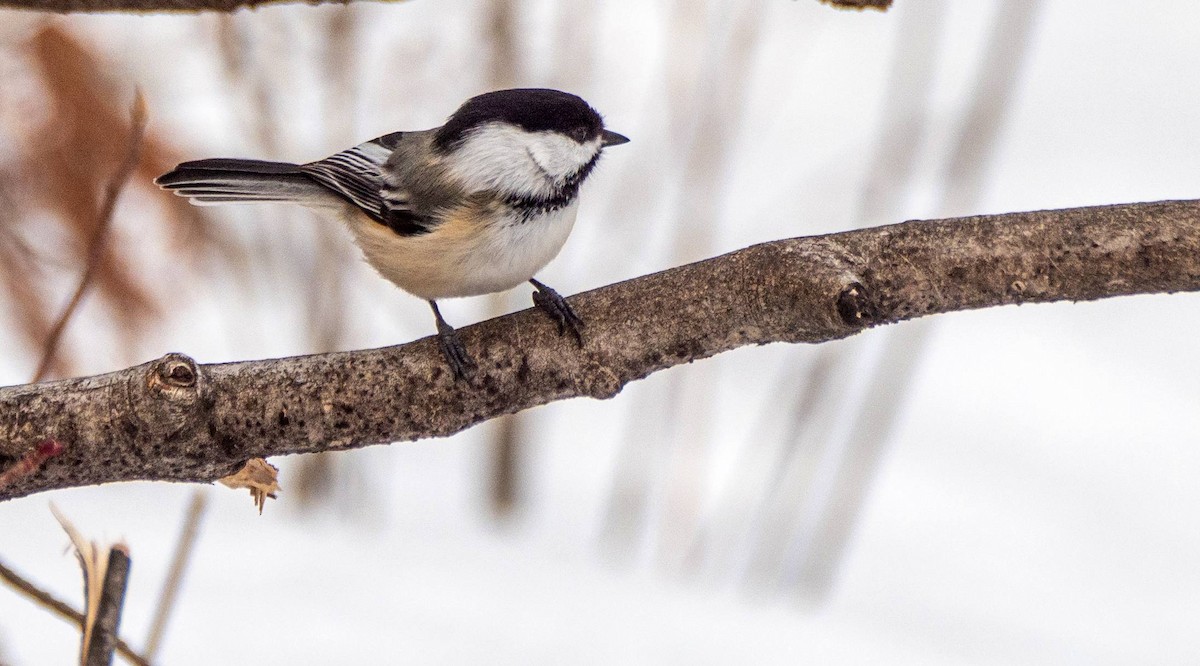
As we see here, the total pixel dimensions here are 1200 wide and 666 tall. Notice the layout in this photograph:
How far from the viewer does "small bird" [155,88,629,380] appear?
4.58 ft

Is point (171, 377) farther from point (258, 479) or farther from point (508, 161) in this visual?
point (508, 161)

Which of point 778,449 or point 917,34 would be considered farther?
point 778,449

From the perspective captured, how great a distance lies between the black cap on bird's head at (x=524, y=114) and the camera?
141 cm

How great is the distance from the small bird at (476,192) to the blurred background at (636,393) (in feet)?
2.43

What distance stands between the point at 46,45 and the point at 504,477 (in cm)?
152

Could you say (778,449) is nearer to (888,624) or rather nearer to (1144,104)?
(888,624)

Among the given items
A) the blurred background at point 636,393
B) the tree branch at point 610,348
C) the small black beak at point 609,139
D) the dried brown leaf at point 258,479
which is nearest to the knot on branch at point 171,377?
the tree branch at point 610,348

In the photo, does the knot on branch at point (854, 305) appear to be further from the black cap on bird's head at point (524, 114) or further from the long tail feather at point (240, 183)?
the long tail feather at point (240, 183)

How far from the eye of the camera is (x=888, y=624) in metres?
2.68

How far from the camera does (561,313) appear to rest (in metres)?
Answer: 1.18

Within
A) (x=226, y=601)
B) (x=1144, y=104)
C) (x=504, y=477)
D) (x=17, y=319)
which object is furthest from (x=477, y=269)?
(x=1144, y=104)

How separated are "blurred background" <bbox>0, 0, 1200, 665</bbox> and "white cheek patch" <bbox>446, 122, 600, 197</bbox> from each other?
1.02 m

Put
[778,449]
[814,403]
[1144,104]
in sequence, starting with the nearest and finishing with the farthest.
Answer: [814,403], [778,449], [1144,104]

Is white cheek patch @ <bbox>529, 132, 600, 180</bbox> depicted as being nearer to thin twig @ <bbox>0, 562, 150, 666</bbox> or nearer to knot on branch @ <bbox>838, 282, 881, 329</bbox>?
knot on branch @ <bbox>838, 282, 881, 329</bbox>
